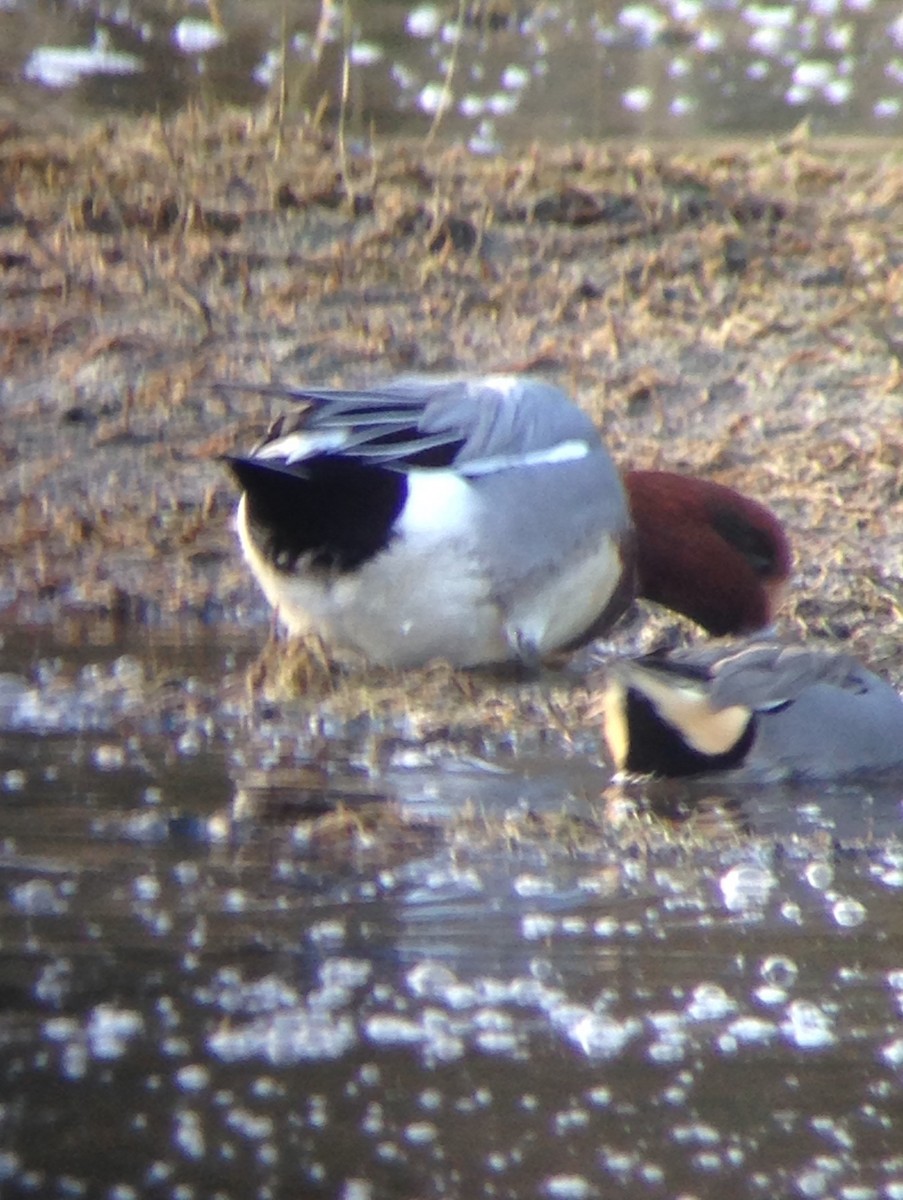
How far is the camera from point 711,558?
21.2ft

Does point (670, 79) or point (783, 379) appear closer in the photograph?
point (783, 379)

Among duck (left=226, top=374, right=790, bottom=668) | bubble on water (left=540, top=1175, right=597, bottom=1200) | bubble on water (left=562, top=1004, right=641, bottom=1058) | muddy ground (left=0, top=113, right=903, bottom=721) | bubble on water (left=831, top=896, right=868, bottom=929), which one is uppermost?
bubble on water (left=540, top=1175, right=597, bottom=1200)

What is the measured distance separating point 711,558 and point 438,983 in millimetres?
2793

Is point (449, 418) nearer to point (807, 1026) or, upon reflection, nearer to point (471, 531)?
point (471, 531)

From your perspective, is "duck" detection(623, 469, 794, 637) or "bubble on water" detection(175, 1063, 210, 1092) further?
"duck" detection(623, 469, 794, 637)

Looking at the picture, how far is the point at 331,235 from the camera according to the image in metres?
8.98

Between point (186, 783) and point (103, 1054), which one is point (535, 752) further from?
point (103, 1054)

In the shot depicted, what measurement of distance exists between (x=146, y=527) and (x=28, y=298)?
144 cm

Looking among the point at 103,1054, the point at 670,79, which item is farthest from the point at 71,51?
the point at 103,1054

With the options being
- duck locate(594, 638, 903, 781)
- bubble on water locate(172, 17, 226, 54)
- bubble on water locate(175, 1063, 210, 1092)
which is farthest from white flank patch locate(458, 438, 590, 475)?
bubble on water locate(172, 17, 226, 54)

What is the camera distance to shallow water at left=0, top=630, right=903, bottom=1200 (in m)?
3.35

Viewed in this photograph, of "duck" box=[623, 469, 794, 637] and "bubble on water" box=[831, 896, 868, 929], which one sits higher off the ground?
"bubble on water" box=[831, 896, 868, 929]

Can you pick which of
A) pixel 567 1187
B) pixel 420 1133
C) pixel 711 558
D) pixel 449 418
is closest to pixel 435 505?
pixel 449 418

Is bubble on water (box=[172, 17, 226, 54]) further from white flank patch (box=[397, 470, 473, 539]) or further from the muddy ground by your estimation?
white flank patch (box=[397, 470, 473, 539])
